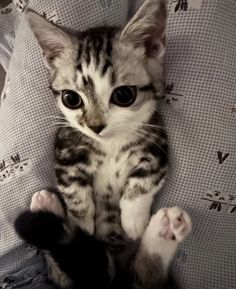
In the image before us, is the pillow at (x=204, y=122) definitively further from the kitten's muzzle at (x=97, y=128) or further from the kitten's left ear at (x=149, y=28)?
the kitten's muzzle at (x=97, y=128)

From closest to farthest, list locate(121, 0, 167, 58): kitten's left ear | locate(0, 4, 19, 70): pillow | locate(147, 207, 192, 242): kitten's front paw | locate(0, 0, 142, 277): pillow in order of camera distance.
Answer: locate(121, 0, 167, 58): kitten's left ear < locate(147, 207, 192, 242): kitten's front paw < locate(0, 0, 142, 277): pillow < locate(0, 4, 19, 70): pillow

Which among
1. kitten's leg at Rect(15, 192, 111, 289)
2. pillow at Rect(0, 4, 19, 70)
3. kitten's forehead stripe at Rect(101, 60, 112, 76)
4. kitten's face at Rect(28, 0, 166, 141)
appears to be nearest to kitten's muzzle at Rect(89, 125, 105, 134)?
kitten's face at Rect(28, 0, 166, 141)

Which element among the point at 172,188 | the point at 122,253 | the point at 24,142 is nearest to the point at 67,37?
the point at 24,142

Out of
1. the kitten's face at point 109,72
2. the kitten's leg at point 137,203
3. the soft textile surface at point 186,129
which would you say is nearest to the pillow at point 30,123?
the soft textile surface at point 186,129

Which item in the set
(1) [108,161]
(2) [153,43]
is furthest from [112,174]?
(2) [153,43]

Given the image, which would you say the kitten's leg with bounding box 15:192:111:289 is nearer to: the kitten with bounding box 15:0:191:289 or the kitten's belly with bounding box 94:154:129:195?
the kitten with bounding box 15:0:191:289

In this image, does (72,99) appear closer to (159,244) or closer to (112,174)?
(112,174)

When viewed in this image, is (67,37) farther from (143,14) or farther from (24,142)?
(24,142)
